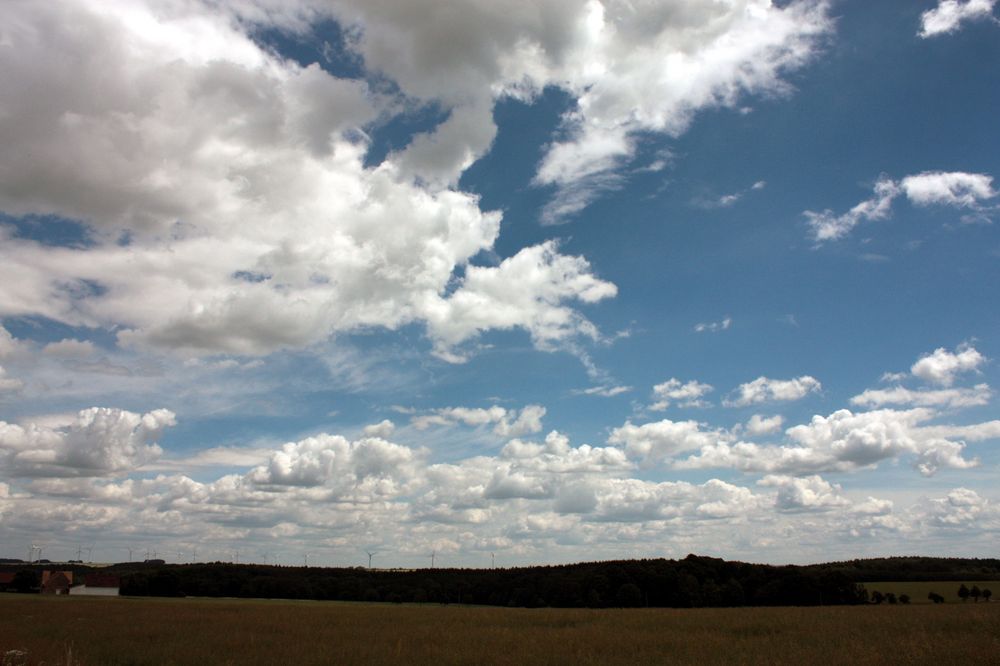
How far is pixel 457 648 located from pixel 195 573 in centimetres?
14125

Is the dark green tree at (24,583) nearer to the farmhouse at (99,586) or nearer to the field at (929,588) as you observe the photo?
the farmhouse at (99,586)

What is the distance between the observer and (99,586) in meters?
144

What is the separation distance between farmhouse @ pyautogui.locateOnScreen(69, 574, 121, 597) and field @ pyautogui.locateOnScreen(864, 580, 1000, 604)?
5695 inches

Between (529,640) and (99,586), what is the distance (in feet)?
475

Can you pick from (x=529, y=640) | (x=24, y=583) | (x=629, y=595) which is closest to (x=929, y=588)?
(x=629, y=595)

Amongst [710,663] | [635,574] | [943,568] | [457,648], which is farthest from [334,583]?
[943,568]

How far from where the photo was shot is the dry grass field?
25703mm

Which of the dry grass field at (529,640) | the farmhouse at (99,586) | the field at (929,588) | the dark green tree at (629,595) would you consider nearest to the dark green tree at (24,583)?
the farmhouse at (99,586)

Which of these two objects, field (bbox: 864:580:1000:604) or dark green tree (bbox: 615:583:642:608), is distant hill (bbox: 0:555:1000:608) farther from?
field (bbox: 864:580:1000:604)

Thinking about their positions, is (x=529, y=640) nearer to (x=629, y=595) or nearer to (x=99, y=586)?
(x=629, y=595)

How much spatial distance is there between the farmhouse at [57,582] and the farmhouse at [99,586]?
1859 millimetres

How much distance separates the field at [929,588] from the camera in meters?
110

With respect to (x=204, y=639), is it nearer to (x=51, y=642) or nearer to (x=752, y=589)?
(x=51, y=642)

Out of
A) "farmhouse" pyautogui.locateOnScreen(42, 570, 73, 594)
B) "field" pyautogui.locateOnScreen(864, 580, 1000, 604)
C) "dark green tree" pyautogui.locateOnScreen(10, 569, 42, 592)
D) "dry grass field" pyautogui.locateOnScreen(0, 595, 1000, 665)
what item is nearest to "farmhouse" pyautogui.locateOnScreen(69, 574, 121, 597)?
"farmhouse" pyautogui.locateOnScreen(42, 570, 73, 594)
